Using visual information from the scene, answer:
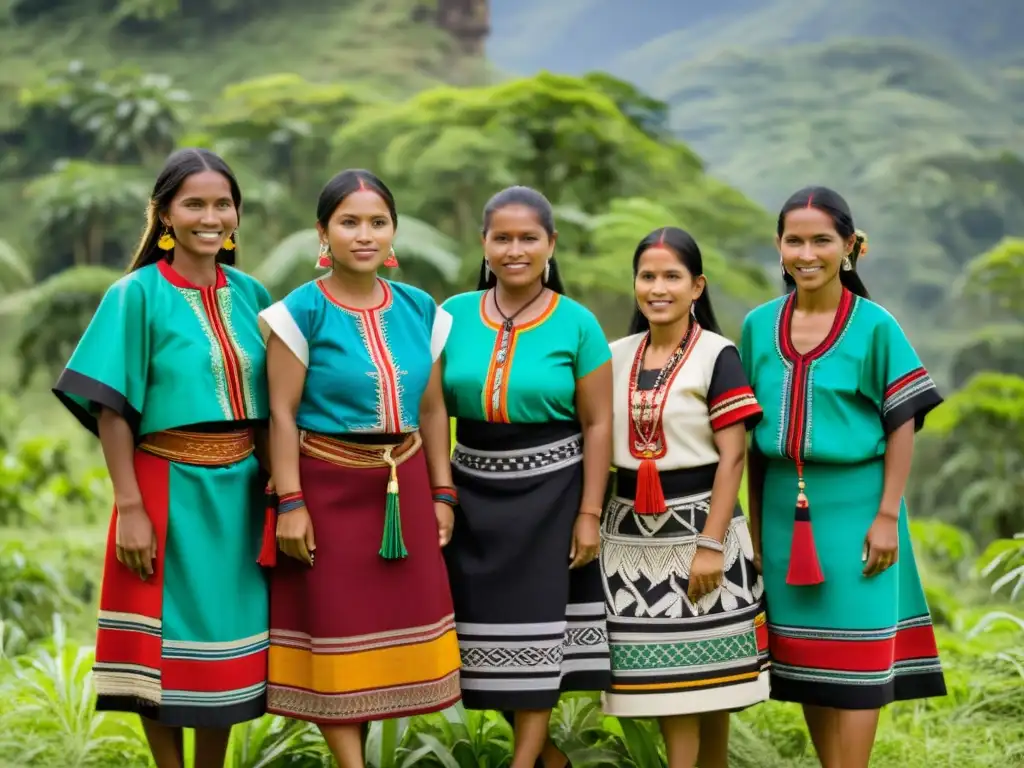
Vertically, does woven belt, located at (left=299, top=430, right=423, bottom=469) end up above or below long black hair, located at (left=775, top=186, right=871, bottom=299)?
below

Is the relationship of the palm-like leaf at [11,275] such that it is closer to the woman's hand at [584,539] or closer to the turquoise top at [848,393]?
the woman's hand at [584,539]

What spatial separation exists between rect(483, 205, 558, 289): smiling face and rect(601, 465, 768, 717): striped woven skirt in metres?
0.60

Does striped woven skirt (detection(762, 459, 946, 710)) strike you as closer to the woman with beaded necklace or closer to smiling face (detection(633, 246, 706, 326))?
the woman with beaded necklace

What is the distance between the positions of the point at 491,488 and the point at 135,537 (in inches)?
34.2

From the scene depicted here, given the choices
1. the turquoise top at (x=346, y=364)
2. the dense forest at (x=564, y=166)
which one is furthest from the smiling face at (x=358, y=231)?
the dense forest at (x=564, y=166)

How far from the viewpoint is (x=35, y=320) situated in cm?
1062

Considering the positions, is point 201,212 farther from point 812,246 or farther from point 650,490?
point 812,246

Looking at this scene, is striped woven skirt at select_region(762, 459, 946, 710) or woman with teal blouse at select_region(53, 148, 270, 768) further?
striped woven skirt at select_region(762, 459, 946, 710)

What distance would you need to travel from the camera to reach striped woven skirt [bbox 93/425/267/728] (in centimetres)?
274

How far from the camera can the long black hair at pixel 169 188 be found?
2.82 meters

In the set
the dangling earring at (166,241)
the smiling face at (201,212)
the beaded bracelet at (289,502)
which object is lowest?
the beaded bracelet at (289,502)

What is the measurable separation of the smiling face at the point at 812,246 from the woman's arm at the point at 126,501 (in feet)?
5.53

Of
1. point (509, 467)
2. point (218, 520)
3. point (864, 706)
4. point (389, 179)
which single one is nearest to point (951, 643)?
point (864, 706)

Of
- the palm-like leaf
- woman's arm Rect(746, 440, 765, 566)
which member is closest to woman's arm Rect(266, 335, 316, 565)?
woman's arm Rect(746, 440, 765, 566)
